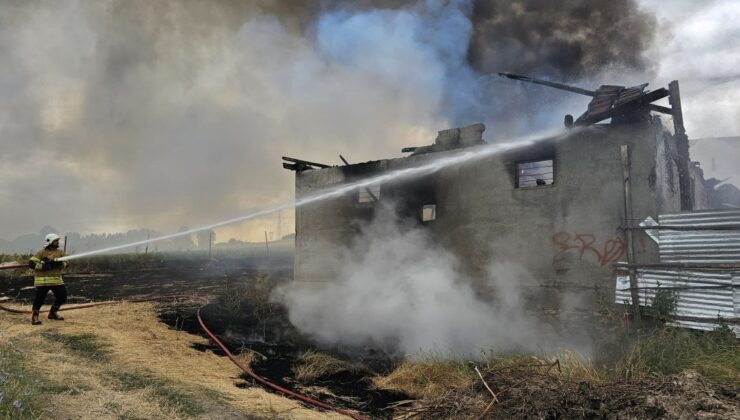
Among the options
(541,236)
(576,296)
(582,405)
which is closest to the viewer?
(582,405)

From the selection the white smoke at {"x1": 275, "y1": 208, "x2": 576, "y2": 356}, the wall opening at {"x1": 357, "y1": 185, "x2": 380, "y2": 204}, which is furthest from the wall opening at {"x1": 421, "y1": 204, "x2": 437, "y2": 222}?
the wall opening at {"x1": 357, "y1": 185, "x2": 380, "y2": 204}

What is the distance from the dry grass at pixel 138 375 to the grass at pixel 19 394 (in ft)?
0.58

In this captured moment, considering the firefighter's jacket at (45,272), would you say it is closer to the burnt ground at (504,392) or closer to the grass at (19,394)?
the burnt ground at (504,392)

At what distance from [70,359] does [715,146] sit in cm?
4985

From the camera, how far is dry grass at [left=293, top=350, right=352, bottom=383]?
6859mm

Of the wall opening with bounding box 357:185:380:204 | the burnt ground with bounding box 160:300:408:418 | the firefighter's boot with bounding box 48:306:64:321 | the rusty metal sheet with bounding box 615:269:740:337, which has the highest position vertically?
the wall opening with bounding box 357:185:380:204

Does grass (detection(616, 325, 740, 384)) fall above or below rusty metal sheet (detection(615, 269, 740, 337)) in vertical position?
below

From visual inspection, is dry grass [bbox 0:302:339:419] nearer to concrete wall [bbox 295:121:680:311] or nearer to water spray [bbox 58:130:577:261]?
water spray [bbox 58:130:577:261]

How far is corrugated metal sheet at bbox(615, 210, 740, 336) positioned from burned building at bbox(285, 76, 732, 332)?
0.82 ft

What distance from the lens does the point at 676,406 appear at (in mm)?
3730

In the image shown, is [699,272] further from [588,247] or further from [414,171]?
[414,171]

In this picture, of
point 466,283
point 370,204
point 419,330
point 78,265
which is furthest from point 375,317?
point 78,265

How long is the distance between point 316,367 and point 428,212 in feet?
20.2

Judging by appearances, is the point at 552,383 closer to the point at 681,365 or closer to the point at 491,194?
the point at 681,365
